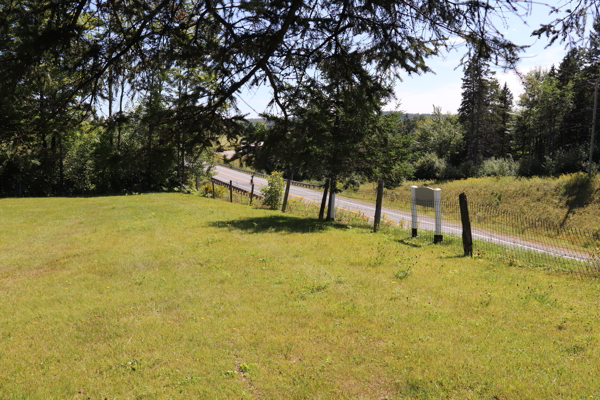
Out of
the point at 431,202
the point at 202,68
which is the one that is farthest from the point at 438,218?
the point at 202,68

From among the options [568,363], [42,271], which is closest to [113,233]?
[42,271]

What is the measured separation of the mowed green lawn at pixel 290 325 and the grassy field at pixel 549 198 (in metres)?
16.0

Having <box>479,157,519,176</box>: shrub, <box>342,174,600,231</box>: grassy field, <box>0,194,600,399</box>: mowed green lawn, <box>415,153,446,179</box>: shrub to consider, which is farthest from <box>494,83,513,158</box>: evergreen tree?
<box>0,194,600,399</box>: mowed green lawn

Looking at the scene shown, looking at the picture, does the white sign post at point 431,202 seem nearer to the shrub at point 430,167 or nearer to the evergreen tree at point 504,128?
the shrub at point 430,167

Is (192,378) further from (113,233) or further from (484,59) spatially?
(113,233)

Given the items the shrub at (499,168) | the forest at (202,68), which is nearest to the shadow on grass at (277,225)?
the forest at (202,68)

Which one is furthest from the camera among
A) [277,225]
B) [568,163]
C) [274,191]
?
[568,163]

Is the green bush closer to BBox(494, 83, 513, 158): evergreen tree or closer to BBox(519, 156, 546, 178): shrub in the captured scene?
BBox(519, 156, 546, 178): shrub

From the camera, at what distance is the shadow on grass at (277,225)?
564 inches

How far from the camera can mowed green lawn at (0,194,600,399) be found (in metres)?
4.59

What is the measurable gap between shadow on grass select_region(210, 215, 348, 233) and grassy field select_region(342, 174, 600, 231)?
451 inches

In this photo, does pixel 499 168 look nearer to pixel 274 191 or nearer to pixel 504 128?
pixel 504 128

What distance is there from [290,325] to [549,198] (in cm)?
2534

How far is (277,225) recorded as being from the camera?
1525cm
